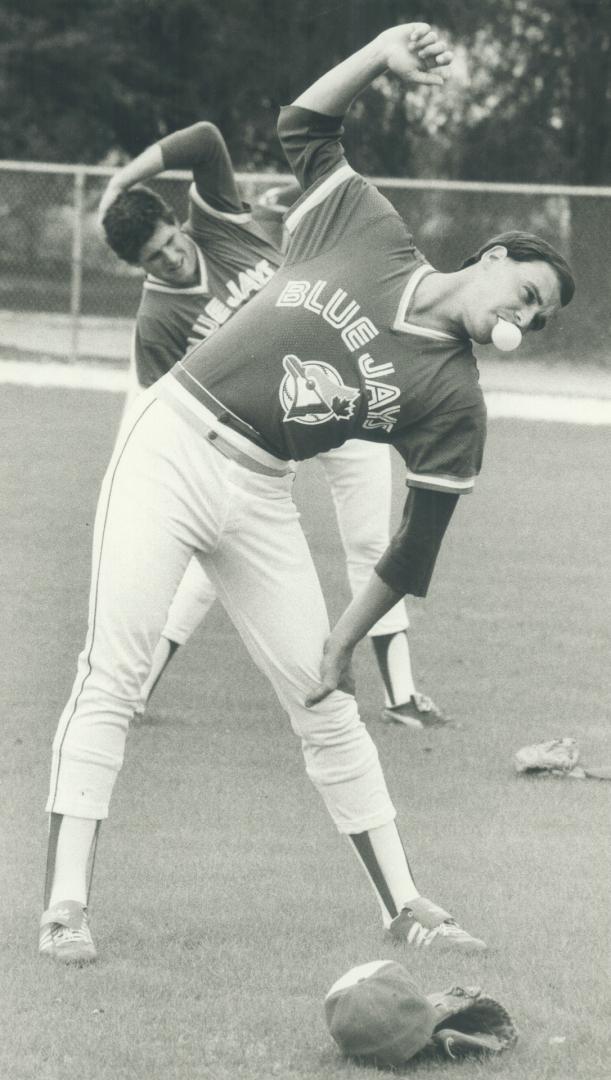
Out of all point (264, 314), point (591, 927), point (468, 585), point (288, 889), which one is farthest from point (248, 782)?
point (468, 585)

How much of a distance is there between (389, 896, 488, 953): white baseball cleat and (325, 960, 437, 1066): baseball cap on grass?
2.15ft

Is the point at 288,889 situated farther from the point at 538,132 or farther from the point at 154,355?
the point at 538,132

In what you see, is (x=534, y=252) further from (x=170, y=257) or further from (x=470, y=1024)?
(x=170, y=257)

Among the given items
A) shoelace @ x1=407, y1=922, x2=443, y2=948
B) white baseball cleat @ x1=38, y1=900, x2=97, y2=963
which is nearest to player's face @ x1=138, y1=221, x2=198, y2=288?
white baseball cleat @ x1=38, y1=900, x2=97, y2=963

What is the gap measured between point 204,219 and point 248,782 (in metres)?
2.34

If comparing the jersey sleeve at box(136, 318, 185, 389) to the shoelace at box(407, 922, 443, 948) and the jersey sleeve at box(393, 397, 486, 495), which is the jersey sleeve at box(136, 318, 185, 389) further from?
the shoelace at box(407, 922, 443, 948)

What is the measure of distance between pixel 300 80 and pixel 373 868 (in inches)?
985

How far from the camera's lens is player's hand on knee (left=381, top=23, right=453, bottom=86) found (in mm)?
4211

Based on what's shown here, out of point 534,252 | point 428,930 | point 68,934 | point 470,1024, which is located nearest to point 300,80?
point 534,252

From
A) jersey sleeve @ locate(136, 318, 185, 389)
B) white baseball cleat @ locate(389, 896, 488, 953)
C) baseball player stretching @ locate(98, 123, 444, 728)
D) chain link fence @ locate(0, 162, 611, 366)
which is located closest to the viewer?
white baseball cleat @ locate(389, 896, 488, 953)

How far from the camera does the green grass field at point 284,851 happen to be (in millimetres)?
3754

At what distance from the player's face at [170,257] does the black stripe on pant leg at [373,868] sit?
273 centimetres

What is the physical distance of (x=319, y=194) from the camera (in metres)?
4.24

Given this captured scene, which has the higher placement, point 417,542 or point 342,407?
point 342,407
